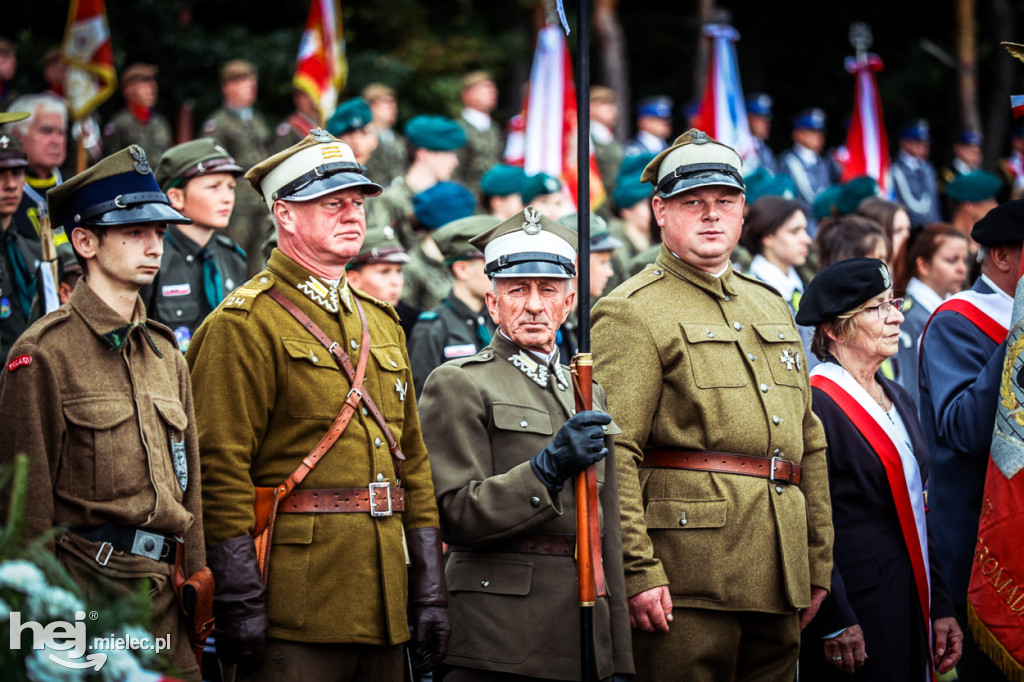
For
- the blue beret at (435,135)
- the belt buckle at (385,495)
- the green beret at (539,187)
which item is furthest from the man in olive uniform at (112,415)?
the blue beret at (435,135)

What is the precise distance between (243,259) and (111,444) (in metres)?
3.40

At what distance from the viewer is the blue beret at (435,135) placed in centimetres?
1039

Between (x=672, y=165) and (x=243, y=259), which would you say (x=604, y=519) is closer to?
(x=672, y=165)

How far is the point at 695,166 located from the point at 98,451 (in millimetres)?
Result: 2531

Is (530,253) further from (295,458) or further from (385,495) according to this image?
(295,458)

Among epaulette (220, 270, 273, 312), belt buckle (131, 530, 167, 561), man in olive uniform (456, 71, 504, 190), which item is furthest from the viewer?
man in olive uniform (456, 71, 504, 190)

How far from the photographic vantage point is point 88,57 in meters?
11.1

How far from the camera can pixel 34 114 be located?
8.39 m

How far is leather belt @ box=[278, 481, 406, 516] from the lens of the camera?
13.5 ft

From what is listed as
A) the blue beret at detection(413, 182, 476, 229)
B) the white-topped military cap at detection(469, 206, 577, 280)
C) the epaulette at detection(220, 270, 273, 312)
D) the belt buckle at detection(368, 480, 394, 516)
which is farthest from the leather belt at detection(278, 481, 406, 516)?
the blue beret at detection(413, 182, 476, 229)

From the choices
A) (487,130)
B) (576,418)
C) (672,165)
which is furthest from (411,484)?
(487,130)

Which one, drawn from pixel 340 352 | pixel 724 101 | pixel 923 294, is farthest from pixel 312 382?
pixel 724 101

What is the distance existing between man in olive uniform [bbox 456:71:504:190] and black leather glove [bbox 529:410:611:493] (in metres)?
9.51

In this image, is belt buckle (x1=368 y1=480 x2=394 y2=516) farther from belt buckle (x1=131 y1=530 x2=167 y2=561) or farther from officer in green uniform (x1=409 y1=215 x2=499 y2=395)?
officer in green uniform (x1=409 y1=215 x2=499 y2=395)
